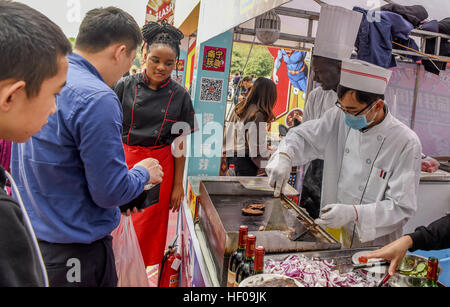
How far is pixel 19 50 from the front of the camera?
2.43ft

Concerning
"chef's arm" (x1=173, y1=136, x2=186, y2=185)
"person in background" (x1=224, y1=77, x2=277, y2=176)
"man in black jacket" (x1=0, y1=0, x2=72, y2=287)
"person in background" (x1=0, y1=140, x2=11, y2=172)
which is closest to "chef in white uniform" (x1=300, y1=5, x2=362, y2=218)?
"person in background" (x1=224, y1=77, x2=277, y2=176)

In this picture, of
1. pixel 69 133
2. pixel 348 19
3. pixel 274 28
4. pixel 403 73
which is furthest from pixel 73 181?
pixel 403 73

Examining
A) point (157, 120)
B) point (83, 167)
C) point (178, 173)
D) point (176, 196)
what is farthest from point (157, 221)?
point (83, 167)

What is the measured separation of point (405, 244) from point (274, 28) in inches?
94.0

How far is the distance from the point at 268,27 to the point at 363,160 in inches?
68.3

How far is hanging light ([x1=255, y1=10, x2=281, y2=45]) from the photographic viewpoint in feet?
10.5

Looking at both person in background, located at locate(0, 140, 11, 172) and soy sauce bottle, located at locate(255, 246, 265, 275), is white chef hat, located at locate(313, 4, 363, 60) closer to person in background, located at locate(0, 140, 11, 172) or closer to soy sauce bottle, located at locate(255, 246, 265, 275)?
soy sauce bottle, located at locate(255, 246, 265, 275)

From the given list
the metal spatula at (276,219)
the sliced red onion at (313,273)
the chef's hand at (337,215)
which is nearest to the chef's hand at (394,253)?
the sliced red onion at (313,273)

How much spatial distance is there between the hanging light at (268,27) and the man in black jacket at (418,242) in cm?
227

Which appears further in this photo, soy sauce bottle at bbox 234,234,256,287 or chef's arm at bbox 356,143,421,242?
chef's arm at bbox 356,143,421,242

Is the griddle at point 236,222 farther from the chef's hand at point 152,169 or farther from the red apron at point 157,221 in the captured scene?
the red apron at point 157,221

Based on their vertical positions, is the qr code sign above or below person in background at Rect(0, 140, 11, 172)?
above

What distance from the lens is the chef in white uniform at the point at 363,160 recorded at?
1805 millimetres
